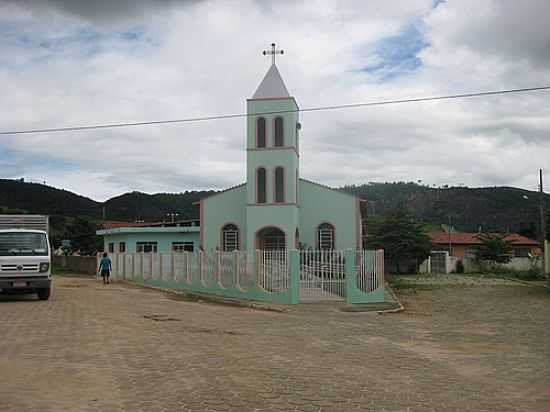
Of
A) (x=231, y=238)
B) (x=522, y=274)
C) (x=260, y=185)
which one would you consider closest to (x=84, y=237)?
(x=231, y=238)

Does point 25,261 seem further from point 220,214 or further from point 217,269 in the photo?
point 220,214

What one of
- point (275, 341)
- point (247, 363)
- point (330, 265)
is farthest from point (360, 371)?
point (330, 265)

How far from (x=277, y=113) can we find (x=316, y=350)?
83.3 ft

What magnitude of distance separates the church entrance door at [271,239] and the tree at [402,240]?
1704 centimetres

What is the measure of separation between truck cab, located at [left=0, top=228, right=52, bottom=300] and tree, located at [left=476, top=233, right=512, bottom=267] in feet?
141

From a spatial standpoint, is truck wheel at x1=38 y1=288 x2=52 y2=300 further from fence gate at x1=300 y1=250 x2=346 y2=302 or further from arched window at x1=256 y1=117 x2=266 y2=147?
arched window at x1=256 y1=117 x2=266 y2=147

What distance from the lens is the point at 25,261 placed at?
1886 cm

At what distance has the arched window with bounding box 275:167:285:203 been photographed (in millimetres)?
35531

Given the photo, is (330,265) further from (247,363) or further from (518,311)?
(247,363)

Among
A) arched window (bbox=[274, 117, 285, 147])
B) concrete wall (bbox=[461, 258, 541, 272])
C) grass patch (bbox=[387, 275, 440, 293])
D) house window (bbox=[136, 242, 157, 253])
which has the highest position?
arched window (bbox=[274, 117, 285, 147])

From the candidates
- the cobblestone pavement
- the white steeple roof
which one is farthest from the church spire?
the cobblestone pavement

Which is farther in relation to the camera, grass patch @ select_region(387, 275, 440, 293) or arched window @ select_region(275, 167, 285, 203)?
arched window @ select_region(275, 167, 285, 203)

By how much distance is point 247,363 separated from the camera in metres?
9.85

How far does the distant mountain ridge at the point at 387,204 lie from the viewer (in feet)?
264
